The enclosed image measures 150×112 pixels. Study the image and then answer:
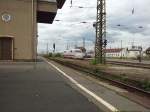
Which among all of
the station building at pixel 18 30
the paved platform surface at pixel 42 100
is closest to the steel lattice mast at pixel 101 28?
the station building at pixel 18 30

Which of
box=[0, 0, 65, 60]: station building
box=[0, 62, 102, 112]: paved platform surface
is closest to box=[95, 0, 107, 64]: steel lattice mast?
box=[0, 0, 65, 60]: station building

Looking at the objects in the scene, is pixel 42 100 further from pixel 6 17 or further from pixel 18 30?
pixel 6 17

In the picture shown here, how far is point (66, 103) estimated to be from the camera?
44.2 ft

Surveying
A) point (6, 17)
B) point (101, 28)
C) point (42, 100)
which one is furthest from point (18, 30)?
point (42, 100)

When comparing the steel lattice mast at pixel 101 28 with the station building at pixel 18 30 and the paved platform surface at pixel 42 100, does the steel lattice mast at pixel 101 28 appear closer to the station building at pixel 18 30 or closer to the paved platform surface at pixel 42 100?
the station building at pixel 18 30

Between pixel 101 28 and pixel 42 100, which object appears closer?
pixel 42 100

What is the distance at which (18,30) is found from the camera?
50812mm

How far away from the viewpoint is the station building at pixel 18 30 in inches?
1984

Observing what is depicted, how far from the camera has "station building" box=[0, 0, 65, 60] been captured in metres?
50.4

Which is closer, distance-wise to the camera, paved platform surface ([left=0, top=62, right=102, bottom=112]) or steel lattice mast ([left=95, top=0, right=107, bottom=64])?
paved platform surface ([left=0, top=62, right=102, bottom=112])

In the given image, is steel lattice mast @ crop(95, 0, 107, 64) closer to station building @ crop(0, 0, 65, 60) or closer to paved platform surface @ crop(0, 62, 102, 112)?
station building @ crop(0, 0, 65, 60)

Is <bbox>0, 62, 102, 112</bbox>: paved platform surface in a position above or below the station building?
below

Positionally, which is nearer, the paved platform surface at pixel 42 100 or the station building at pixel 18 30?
the paved platform surface at pixel 42 100

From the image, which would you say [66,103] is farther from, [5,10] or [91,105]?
[5,10]
